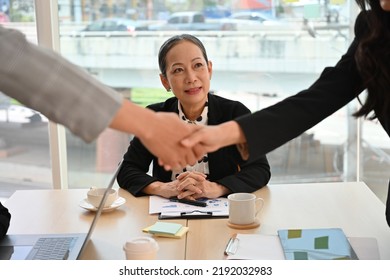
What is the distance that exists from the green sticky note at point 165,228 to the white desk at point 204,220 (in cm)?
4

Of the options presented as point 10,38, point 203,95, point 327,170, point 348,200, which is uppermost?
point 10,38

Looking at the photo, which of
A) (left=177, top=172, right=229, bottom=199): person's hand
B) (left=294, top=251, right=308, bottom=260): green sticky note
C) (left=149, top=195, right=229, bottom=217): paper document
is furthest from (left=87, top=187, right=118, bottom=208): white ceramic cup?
(left=294, top=251, right=308, bottom=260): green sticky note

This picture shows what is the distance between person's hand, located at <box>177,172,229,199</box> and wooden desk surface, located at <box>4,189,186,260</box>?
0.15 meters

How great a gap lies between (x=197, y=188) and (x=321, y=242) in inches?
23.7

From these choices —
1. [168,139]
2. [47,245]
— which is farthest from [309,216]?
[47,245]

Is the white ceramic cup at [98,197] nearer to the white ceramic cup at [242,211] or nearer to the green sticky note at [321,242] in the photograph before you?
the white ceramic cup at [242,211]

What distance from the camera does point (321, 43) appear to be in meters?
4.03

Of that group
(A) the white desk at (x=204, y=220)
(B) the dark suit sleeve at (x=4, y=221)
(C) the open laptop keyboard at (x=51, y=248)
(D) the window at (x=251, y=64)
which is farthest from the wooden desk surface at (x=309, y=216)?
Answer: (D) the window at (x=251, y=64)

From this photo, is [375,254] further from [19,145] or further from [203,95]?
[19,145]

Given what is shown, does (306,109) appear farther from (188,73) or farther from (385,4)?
(188,73)

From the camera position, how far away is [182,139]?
182cm

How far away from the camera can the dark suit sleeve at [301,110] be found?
1.76 metres

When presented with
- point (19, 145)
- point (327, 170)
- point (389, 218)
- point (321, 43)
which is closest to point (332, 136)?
point (327, 170)

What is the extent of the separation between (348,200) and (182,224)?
0.66m
